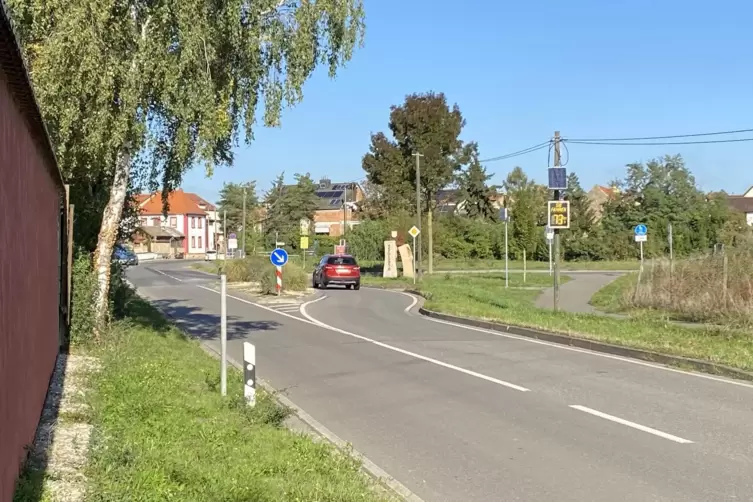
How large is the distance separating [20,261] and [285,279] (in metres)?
28.4

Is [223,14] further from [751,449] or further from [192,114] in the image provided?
[751,449]

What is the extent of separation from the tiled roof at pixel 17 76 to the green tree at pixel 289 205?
91815 mm

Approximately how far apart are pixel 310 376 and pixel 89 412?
4.35 metres

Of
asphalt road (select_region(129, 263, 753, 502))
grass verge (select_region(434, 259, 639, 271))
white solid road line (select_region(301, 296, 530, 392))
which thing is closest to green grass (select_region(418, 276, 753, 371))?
asphalt road (select_region(129, 263, 753, 502))

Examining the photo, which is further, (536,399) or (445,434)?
(536,399)

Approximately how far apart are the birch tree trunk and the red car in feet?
78.1

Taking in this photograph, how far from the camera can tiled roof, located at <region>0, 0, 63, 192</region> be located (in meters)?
4.27

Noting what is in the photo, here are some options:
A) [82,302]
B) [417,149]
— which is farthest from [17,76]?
[417,149]

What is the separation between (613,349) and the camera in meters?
14.4

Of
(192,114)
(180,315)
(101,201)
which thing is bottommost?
(180,315)

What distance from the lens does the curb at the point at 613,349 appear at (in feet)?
38.5

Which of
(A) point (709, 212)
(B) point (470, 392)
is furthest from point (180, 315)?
(A) point (709, 212)

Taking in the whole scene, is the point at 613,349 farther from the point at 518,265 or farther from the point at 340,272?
the point at 518,265

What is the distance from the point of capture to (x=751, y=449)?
714 cm
